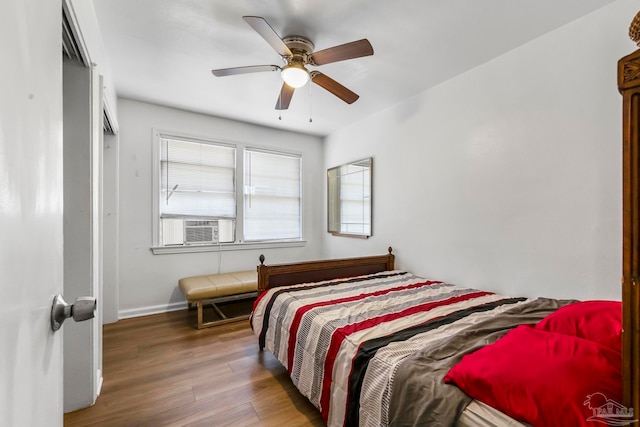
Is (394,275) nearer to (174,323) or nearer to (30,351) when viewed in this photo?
(174,323)

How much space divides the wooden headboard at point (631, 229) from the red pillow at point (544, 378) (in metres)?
0.31

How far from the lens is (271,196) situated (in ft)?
14.2

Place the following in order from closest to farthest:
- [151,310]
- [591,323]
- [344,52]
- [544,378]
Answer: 1. [544,378]
2. [591,323]
3. [344,52]
4. [151,310]

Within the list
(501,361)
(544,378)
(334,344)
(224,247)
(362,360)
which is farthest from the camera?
(224,247)

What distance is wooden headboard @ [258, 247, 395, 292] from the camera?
2.49 m

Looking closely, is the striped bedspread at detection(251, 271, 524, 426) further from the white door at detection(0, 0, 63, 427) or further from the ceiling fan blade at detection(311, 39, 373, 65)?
the ceiling fan blade at detection(311, 39, 373, 65)

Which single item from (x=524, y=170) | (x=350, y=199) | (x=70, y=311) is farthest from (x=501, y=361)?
(x=350, y=199)

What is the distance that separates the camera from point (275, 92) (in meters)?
3.04

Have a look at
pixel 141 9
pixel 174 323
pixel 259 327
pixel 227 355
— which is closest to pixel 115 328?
pixel 174 323

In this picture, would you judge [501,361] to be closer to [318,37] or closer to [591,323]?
[591,323]

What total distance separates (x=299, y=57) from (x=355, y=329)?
6.41 feet

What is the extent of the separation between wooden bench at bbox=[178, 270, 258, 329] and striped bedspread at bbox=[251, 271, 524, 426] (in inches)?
34.3

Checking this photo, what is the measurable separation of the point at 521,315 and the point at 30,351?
2175 mm

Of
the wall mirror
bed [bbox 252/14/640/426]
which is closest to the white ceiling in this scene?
the wall mirror
